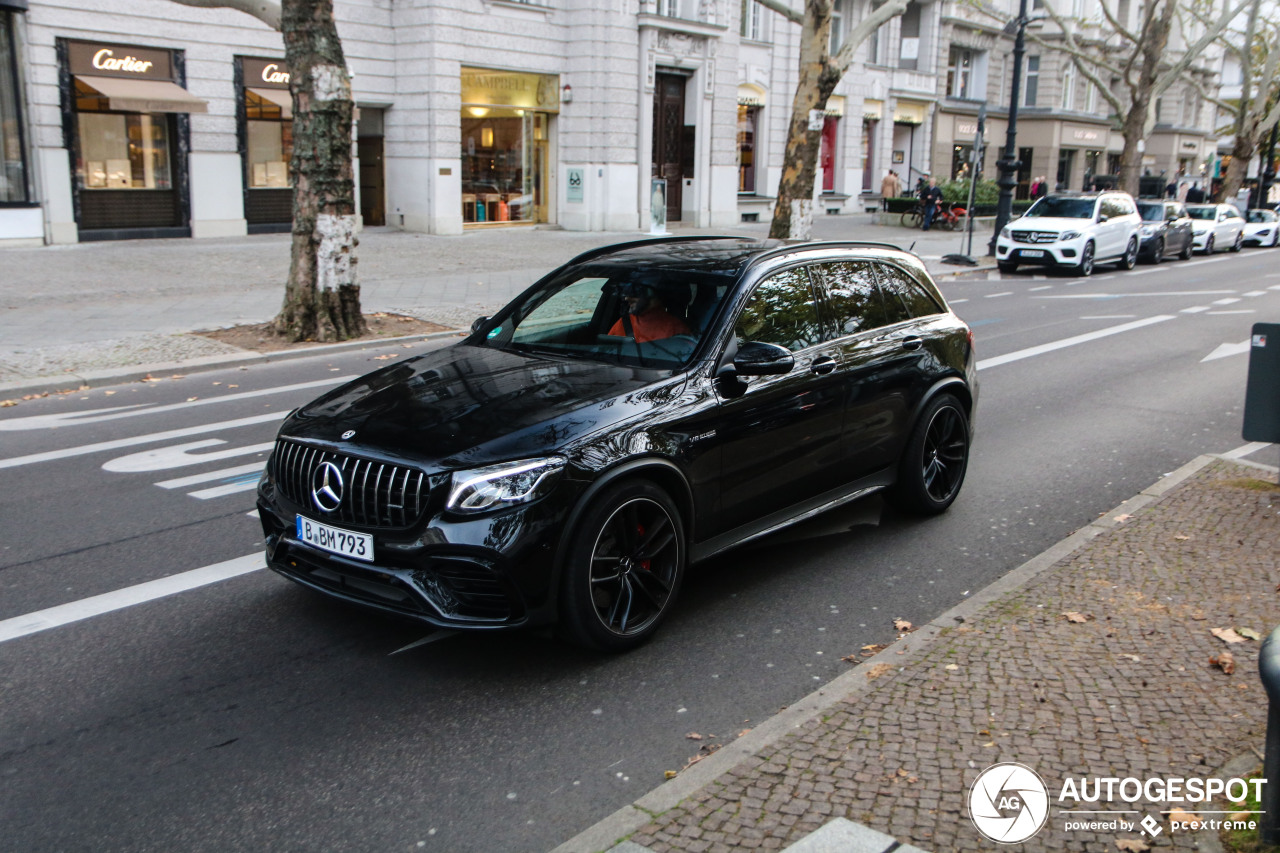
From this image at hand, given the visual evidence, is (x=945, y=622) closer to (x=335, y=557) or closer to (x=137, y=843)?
(x=335, y=557)

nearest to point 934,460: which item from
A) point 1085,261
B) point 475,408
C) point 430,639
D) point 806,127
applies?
point 475,408

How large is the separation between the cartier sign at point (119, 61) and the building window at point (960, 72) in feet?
115

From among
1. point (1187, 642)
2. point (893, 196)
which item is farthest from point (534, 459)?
point (893, 196)

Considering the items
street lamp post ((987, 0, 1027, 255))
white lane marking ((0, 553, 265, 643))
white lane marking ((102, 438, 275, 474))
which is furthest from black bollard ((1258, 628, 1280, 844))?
street lamp post ((987, 0, 1027, 255))

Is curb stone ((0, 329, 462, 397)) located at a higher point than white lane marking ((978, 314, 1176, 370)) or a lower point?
lower

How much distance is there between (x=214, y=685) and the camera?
15.0ft

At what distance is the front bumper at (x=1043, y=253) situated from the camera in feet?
77.9

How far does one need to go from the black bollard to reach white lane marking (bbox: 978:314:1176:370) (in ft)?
31.7

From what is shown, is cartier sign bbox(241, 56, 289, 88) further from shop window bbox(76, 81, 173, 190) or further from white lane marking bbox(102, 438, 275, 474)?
white lane marking bbox(102, 438, 275, 474)

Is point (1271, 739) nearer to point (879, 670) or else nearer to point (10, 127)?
point (879, 670)

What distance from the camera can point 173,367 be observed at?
11.7 metres

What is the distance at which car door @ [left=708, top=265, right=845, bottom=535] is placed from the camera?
5.35 m

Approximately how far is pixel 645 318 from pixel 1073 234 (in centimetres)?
2050

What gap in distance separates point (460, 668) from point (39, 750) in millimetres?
1577
